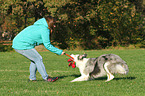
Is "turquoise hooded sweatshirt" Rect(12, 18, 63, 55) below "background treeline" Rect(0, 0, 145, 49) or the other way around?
the other way around

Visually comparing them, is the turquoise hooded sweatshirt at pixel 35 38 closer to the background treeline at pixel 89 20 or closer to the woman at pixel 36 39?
the woman at pixel 36 39

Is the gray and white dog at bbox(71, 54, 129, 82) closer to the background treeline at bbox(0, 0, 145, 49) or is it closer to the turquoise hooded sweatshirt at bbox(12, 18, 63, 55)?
the turquoise hooded sweatshirt at bbox(12, 18, 63, 55)

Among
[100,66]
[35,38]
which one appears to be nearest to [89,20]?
[100,66]

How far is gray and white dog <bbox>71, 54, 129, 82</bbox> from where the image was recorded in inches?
329

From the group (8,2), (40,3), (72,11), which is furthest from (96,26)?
(8,2)

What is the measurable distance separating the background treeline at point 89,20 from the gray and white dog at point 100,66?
22953 millimetres

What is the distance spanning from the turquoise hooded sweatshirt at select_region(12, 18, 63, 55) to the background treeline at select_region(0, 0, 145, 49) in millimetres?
22760

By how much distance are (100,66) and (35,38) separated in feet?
6.89

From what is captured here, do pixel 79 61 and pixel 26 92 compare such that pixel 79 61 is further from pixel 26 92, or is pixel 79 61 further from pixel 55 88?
pixel 26 92

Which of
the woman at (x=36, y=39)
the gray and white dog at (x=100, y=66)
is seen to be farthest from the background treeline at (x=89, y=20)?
the gray and white dog at (x=100, y=66)

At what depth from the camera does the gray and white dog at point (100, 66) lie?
8367 mm

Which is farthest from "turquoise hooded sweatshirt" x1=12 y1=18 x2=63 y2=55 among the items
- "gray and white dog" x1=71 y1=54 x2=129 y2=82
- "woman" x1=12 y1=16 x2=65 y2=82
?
"gray and white dog" x1=71 y1=54 x2=129 y2=82

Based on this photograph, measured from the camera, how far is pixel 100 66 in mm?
8406

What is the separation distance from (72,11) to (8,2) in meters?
7.87
